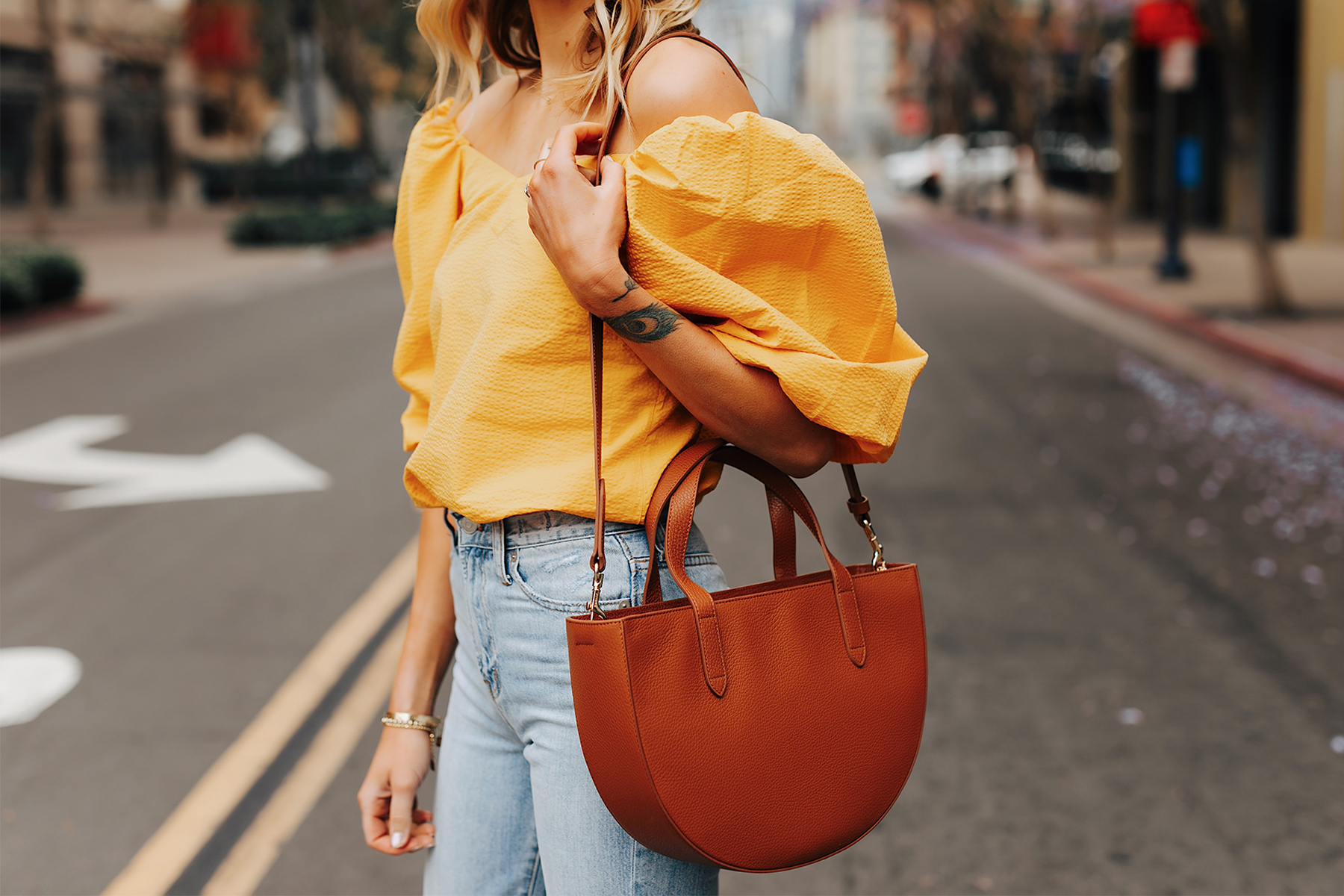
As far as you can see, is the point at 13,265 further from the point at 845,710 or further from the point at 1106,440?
the point at 845,710

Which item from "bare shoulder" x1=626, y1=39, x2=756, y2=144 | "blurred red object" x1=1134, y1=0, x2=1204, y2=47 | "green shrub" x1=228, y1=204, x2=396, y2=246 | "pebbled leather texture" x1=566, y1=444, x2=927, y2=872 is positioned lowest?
"green shrub" x1=228, y1=204, x2=396, y2=246

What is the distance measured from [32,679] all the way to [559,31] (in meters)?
3.72

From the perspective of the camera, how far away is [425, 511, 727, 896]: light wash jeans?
1576mm

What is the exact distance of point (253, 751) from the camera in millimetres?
4000

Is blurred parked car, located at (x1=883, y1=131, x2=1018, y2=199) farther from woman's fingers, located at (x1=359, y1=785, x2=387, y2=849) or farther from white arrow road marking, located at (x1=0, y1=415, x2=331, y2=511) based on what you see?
woman's fingers, located at (x1=359, y1=785, x2=387, y2=849)

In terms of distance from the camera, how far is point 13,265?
46.8 ft

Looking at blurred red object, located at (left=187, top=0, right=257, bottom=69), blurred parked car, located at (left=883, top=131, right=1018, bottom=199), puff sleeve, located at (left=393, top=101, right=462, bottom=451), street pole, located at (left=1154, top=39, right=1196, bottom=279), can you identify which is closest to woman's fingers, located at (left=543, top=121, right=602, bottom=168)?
puff sleeve, located at (left=393, top=101, right=462, bottom=451)

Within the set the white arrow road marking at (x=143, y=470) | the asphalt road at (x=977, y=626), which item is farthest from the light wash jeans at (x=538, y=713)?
the white arrow road marking at (x=143, y=470)

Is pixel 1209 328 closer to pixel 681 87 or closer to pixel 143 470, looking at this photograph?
pixel 143 470

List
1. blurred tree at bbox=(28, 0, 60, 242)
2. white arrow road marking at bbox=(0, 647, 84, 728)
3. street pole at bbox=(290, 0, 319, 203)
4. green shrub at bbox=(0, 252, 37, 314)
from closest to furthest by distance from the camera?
white arrow road marking at bbox=(0, 647, 84, 728) < green shrub at bbox=(0, 252, 37, 314) < blurred tree at bbox=(28, 0, 60, 242) < street pole at bbox=(290, 0, 319, 203)

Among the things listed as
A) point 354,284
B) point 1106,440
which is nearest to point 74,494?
point 1106,440

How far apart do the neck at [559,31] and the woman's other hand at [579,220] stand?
280 mm

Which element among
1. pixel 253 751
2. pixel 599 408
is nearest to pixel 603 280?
pixel 599 408

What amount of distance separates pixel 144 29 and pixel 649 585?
148 feet
